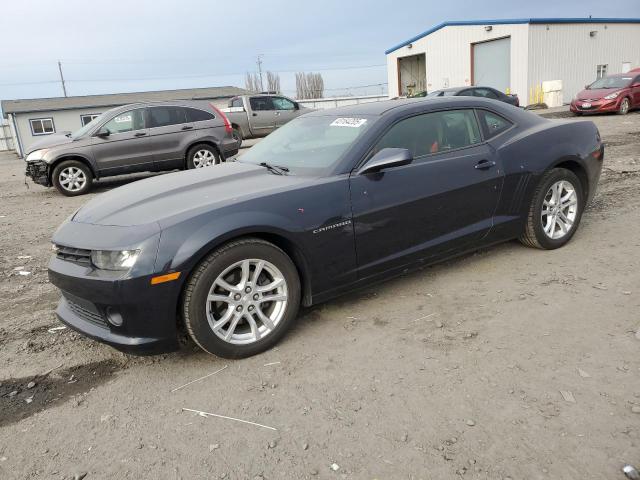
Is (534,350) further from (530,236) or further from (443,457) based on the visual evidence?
(530,236)

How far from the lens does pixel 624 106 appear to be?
18.6 metres

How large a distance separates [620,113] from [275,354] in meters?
19.7

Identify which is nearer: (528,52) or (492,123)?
(492,123)

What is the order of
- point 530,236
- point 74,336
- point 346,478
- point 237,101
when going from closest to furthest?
point 346,478
point 74,336
point 530,236
point 237,101

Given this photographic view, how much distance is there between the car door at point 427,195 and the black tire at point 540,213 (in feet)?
1.71

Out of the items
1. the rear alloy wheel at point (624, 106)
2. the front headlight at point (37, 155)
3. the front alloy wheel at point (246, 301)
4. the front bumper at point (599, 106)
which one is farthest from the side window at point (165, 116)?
the rear alloy wheel at point (624, 106)

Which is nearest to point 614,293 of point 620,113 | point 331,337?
point 331,337

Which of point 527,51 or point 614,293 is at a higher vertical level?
point 527,51

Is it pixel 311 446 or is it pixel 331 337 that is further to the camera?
pixel 331 337

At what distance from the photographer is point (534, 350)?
3154 mm

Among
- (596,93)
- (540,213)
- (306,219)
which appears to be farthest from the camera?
(596,93)

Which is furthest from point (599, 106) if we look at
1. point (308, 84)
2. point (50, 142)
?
point (308, 84)

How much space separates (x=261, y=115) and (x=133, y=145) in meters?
8.23

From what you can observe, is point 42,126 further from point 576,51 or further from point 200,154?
point 576,51
